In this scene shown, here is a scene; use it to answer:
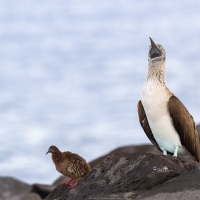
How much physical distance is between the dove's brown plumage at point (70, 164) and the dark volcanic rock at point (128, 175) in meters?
0.32

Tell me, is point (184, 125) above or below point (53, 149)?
below

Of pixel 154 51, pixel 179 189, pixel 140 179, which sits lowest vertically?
pixel 179 189

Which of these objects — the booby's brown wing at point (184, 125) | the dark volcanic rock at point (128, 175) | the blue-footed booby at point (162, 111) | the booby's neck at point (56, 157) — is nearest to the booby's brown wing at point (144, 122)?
the blue-footed booby at point (162, 111)

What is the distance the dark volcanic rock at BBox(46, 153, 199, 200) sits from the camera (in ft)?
31.8

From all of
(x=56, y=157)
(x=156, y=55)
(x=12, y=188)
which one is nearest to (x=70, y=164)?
(x=56, y=157)

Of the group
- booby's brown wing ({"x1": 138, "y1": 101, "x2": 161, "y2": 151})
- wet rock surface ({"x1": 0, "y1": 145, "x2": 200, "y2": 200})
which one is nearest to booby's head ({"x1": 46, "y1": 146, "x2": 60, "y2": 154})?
wet rock surface ({"x1": 0, "y1": 145, "x2": 200, "y2": 200})

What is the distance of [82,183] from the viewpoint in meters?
10.7

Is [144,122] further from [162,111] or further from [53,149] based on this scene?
[53,149]

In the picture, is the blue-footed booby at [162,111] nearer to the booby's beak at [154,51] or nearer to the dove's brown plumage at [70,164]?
the booby's beak at [154,51]

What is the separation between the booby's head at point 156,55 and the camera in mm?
11281

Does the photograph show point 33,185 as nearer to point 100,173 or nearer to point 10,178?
point 10,178

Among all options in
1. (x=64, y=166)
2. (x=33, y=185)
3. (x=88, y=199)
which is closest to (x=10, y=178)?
(x=33, y=185)

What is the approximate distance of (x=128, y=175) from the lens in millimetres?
9945

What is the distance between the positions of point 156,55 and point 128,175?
244 centimetres
